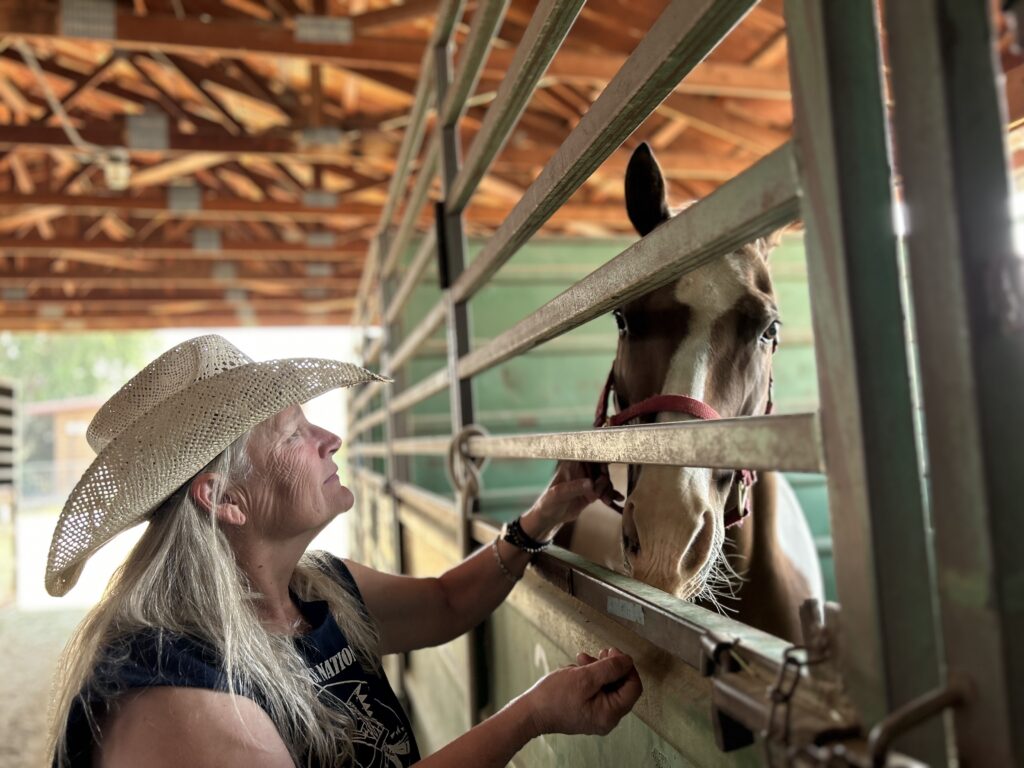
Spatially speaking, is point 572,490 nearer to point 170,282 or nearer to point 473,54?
point 473,54

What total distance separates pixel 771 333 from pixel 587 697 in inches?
30.9

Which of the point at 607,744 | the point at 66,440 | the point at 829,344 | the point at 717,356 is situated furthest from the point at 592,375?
the point at 66,440

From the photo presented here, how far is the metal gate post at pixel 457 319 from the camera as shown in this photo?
176 centimetres

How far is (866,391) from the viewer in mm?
494

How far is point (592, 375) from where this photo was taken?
404 cm

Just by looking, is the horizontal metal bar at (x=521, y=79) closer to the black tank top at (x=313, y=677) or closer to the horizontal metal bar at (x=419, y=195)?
the horizontal metal bar at (x=419, y=195)

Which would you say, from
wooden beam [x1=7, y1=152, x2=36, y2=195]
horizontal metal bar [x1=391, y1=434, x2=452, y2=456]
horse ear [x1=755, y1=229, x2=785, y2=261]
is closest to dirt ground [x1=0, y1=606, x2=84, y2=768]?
horizontal metal bar [x1=391, y1=434, x2=452, y2=456]

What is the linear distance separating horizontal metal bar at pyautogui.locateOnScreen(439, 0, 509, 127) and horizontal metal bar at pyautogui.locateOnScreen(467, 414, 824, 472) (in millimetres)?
905

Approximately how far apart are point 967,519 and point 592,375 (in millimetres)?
3601

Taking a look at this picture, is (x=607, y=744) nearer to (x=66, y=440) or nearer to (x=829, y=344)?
(x=829, y=344)

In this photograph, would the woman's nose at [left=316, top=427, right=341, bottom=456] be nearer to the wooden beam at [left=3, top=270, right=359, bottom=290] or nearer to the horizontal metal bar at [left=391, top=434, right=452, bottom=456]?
the horizontal metal bar at [left=391, top=434, right=452, bottom=456]

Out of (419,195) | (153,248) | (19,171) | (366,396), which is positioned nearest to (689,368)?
(419,195)

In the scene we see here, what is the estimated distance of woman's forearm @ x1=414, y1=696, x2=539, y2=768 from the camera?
2.90 feet

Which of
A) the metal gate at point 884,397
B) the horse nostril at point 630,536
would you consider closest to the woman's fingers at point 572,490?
the horse nostril at point 630,536
